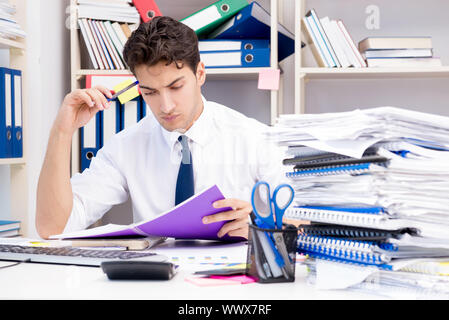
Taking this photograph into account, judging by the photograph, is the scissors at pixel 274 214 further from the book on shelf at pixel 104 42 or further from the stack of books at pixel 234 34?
the book on shelf at pixel 104 42

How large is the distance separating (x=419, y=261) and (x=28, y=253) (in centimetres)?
70

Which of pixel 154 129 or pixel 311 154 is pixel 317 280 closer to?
pixel 311 154

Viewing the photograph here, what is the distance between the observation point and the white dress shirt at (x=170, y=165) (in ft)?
5.79

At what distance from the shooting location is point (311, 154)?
0.87 m

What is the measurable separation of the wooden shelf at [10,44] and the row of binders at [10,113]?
0.32 feet

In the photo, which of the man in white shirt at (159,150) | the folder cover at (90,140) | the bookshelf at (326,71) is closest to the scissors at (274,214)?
the man in white shirt at (159,150)

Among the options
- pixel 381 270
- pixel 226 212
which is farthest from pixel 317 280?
pixel 226 212

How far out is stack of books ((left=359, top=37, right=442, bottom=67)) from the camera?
7.44 feet

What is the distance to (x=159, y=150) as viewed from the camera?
1.82 meters

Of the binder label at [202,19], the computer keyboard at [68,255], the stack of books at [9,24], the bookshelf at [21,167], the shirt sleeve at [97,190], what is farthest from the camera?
the binder label at [202,19]

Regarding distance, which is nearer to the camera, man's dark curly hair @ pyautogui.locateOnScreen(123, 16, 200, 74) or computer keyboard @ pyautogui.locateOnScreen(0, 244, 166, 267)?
computer keyboard @ pyautogui.locateOnScreen(0, 244, 166, 267)

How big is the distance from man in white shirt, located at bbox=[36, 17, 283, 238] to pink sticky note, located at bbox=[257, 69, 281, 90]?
472 mm

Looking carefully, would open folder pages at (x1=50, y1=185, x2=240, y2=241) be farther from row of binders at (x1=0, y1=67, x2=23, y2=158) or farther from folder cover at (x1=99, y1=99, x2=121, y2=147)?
folder cover at (x1=99, y1=99, x2=121, y2=147)

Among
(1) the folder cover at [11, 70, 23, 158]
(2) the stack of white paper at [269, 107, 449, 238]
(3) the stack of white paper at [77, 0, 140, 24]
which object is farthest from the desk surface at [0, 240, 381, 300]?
(3) the stack of white paper at [77, 0, 140, 24]
